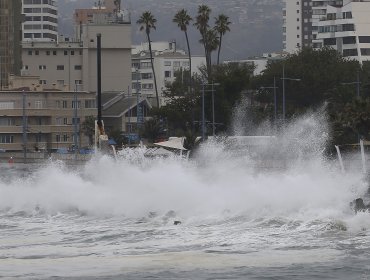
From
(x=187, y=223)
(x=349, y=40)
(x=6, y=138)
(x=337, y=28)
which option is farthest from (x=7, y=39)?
(x=187, y=223)

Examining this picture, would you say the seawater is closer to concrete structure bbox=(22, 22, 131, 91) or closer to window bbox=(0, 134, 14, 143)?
window bbox=(0, 134, 14, 143)

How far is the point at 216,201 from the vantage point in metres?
50.6

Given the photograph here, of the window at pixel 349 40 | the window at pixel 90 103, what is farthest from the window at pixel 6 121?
the window at pixel 349 40

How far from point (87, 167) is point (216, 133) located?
47043mm

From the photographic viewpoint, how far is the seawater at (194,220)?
3403cm

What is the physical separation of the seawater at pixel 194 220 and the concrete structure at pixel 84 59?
99.2 m

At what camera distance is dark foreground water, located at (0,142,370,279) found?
3391cm

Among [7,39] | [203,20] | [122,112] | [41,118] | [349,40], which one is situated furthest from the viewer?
[349,40]

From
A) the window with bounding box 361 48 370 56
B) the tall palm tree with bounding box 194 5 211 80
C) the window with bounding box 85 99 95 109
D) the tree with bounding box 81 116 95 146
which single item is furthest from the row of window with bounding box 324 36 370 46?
the tree with bounding box 81 116 95 146

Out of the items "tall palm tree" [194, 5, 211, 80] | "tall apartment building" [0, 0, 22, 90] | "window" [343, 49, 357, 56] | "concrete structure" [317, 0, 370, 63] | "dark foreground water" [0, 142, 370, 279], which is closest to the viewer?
"dark foreground water" [0, 142, 370, 279]

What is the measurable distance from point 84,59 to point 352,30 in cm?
3653

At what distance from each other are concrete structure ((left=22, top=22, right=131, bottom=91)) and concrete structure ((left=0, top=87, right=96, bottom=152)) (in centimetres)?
2144

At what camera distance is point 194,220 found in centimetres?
4744

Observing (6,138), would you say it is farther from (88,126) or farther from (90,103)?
(90,103)
